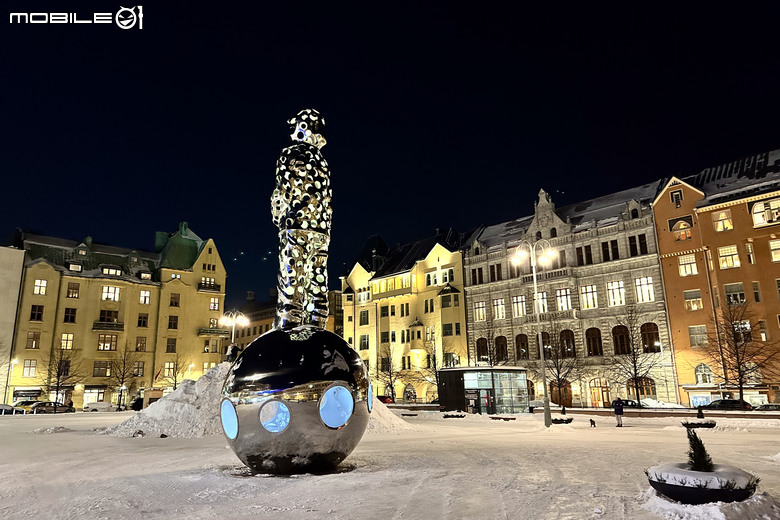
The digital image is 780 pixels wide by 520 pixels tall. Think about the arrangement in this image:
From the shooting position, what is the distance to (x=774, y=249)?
139 feet

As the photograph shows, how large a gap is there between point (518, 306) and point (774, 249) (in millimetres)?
22381

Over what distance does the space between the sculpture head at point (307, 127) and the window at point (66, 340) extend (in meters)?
59.8

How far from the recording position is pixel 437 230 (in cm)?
7031

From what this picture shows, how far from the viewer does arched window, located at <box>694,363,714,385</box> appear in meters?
42.7

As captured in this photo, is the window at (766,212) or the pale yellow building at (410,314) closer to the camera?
the window at (766,212)

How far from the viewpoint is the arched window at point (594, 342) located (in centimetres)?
4931

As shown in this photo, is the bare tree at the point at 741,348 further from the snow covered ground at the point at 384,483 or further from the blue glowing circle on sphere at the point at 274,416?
the blue glowing circle on sphere at the point at 274,416

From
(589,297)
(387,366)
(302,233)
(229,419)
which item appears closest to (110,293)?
(387,366)

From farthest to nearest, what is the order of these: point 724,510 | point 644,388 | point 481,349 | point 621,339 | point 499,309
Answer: point 481,349 → point 499,309 → point 621,339 → point 644,388 → point 724,510

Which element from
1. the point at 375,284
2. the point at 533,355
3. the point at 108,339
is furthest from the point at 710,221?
the point at 108,339

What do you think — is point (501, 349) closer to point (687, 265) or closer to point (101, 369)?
point (687, 265)

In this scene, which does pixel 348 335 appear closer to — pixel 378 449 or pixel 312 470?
pixel 378 449

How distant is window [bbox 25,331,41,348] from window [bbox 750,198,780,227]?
235 feet

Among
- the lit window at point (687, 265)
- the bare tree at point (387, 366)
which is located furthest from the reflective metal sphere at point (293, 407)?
the bare tree at point (387, 366)
